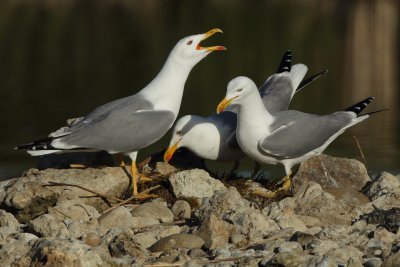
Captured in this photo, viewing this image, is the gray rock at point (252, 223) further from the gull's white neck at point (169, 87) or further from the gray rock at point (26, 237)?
the gull's white neck at point (169, 87)

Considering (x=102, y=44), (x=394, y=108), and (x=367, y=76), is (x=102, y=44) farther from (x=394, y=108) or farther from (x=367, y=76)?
(x=394, y=108)

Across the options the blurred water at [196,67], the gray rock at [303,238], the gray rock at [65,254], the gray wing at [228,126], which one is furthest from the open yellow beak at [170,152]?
the blurred water at [196,67]

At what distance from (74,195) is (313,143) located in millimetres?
1981

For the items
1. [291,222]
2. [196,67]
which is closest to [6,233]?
[291,222]

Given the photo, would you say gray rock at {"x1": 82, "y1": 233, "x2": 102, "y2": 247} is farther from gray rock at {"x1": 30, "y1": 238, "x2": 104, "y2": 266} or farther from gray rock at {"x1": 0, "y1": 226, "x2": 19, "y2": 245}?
gray rock at {"x1": 30, "y1": 238, "x2": 104, "y2": 266}

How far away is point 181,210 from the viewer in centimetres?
790

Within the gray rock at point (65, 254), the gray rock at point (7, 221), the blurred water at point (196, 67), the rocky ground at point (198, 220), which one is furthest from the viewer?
the blurred water at point (196, 67)

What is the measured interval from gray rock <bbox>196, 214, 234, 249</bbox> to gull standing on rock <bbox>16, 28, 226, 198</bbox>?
4.59 ft

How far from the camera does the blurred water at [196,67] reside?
16203 millimetres

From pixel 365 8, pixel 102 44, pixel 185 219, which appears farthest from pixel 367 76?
pixel 185 219

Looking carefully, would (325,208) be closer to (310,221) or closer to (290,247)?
(310,221)

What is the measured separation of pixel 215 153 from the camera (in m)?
8.86

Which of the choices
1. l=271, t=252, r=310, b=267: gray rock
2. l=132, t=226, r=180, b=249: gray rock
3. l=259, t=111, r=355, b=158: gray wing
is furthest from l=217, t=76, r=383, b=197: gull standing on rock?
l=271, t=252, r=310, b=267: gray rock

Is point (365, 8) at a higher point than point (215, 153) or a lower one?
lower
